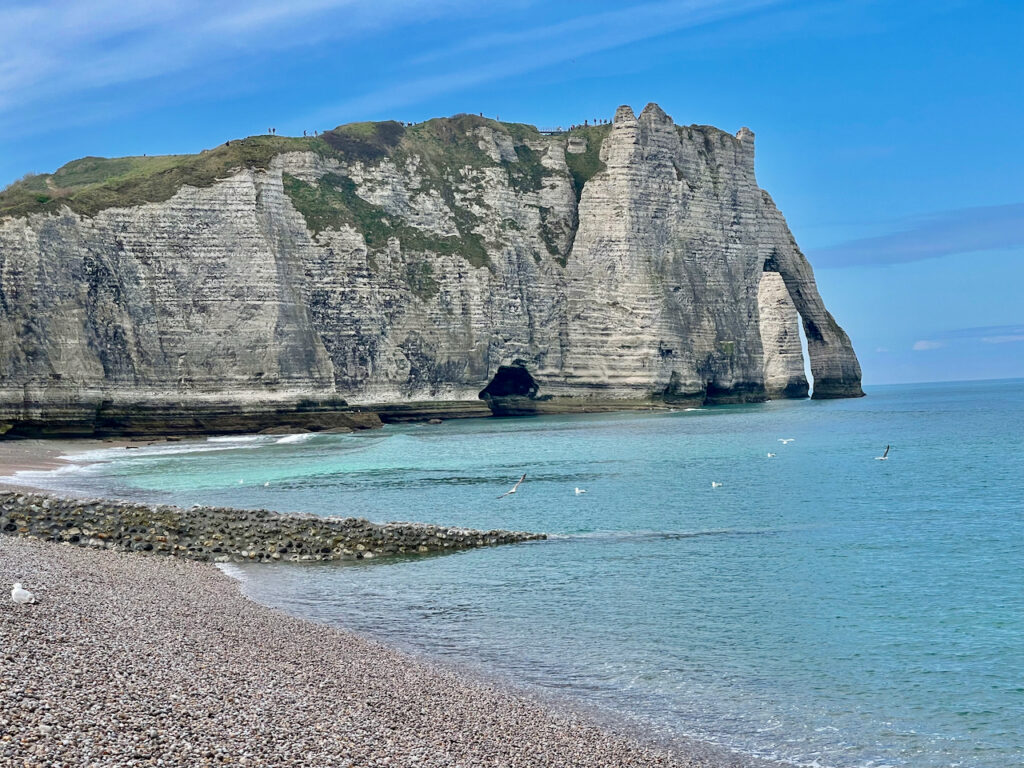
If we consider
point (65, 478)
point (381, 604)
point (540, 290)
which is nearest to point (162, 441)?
point (65, 478)

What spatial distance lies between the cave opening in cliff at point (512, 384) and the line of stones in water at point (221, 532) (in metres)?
59.8

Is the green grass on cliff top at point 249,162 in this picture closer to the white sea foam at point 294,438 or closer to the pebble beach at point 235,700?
the white sea foam at point 294,438

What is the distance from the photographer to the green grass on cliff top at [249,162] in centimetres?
6419

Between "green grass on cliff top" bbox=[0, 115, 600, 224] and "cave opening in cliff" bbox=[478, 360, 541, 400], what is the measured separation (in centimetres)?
1641

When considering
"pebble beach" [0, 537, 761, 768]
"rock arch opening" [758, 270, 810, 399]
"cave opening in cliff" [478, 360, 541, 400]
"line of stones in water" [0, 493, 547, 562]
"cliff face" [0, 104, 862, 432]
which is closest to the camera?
"pebble beach" [0, 537, 761, 768]

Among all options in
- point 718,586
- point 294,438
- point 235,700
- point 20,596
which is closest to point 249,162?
point 294,438

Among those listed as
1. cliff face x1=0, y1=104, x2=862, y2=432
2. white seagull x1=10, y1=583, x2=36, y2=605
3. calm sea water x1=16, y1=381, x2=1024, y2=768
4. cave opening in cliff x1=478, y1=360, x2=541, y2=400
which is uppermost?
cliff face x1=0, y1=104, x2=862, y2=432

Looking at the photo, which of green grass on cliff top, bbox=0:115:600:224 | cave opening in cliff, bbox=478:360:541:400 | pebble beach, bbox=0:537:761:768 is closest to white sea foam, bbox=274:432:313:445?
green grass on cliff top, bbox=0:115:600:224

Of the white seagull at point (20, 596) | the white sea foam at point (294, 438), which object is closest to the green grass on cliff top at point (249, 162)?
the white sea foam at point (294, 438)

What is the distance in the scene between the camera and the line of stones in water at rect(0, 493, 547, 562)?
21.3 meters

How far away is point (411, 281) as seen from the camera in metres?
78.4

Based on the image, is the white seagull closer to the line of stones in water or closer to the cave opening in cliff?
the line of stones in water

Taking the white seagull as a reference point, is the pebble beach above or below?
below

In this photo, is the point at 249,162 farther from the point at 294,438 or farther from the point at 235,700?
the point at 235,700
